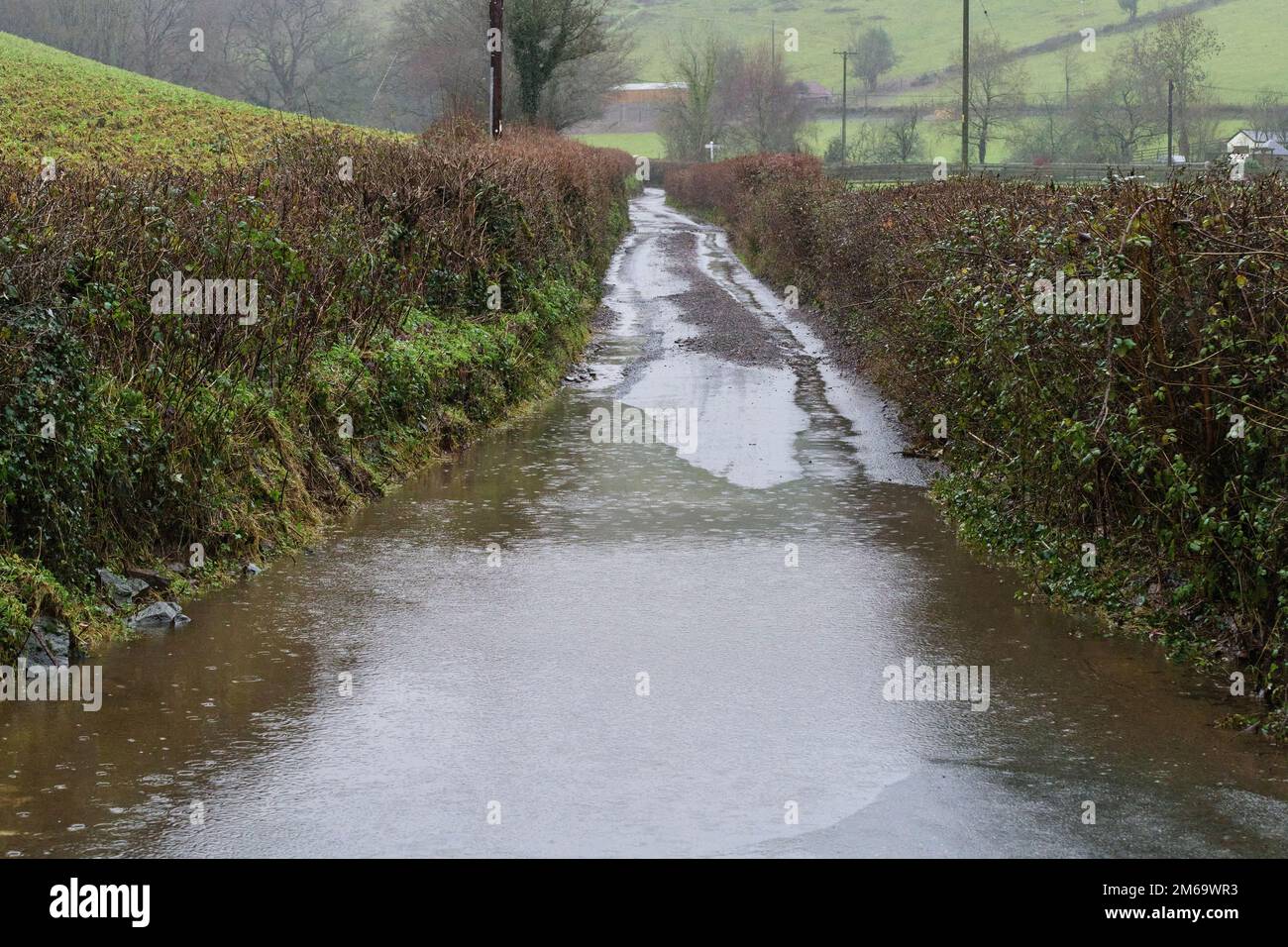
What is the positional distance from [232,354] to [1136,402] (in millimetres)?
6609

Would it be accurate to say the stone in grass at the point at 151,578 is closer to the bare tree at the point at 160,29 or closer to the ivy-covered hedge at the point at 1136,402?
the ivy-covered hedge at the point at 1136,402

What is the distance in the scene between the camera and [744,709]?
670cm

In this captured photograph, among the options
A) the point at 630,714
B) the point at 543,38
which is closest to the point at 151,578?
the point at 630,714

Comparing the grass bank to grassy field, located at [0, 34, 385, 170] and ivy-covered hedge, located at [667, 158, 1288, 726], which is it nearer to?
ivy-covered hedge, located at [667, 158, 1288, 726]

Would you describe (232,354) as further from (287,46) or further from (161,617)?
(287,46)

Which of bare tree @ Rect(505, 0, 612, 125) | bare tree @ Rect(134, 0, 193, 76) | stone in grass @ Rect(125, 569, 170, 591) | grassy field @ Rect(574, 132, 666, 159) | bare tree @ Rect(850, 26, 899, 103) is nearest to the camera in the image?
stone in grass @ Rect(125, 569, 170, 591)

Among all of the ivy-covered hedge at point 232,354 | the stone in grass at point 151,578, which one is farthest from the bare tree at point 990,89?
the stone in grass at point 151,578

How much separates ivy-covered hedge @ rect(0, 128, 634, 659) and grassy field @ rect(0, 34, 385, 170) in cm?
854

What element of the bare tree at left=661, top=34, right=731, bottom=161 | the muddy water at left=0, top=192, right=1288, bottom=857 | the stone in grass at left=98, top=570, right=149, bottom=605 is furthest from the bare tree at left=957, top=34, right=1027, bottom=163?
the stone in grass at left=98, top=570, right=149, bottom=605

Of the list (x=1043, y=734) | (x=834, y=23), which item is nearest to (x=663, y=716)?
(x=1043, y=734)

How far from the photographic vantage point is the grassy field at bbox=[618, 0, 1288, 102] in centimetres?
12012

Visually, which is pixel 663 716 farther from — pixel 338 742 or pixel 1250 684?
pixel 1250 684

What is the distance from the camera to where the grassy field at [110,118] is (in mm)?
26938
